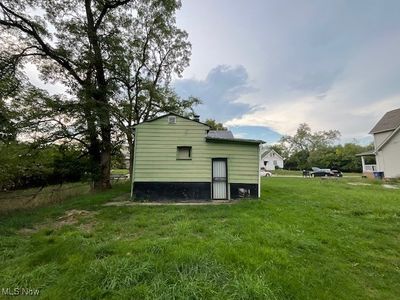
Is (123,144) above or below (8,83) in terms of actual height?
below

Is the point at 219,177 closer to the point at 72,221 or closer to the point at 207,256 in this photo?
the point at 72,221

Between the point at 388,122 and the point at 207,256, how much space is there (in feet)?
87.3

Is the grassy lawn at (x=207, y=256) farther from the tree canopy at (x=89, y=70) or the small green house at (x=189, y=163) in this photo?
the tree canopy at (x=89, y=70)

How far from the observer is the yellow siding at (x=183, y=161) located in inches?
375

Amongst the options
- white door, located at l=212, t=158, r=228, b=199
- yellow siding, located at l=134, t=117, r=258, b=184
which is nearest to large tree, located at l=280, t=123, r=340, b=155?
yellow siding, located at l=134, t=117, r=258, b=184

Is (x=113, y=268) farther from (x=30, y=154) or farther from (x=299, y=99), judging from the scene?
(x=299, y=99)

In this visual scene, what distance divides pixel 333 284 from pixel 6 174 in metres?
12.0

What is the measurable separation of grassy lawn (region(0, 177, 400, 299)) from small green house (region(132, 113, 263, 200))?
2.77 metres

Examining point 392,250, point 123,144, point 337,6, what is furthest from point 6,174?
point 337,6

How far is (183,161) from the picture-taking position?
9.59m

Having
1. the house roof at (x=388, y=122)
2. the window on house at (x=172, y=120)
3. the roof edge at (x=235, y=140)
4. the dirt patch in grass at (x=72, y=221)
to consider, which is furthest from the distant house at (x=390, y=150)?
the dirt patch in grass at (x=72, y=221)

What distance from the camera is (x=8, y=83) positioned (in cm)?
1040

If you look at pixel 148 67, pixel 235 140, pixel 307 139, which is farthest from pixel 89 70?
pixel 307 139

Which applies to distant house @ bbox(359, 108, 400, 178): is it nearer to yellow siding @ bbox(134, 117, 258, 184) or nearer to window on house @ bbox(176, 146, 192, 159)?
yellow siding @ bbox(134, 117, 258, 184)
